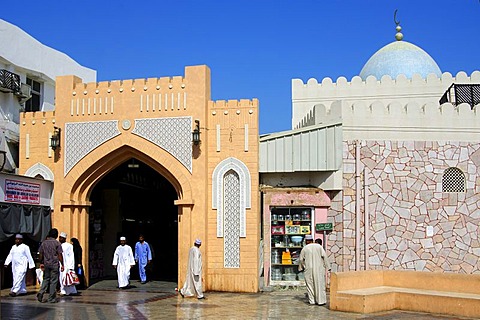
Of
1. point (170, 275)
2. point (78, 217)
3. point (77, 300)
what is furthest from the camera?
point (170, 275)

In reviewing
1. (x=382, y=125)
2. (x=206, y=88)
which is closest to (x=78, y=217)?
(x=206, y=88)

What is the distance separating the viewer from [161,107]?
50.5 ft

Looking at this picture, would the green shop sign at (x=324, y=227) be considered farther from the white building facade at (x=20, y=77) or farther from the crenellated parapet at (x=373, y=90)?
the white building facade at (x=20, y=77)

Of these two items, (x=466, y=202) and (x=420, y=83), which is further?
(x=420, y=83)

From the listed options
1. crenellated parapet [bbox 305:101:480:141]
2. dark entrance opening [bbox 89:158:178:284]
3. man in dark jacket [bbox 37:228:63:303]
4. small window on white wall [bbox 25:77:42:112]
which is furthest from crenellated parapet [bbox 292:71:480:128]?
man in dark jacket [bbox 37:228:63:303]

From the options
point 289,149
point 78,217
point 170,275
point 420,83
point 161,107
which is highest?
point 420,83

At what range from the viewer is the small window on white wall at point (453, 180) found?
49.1 feet

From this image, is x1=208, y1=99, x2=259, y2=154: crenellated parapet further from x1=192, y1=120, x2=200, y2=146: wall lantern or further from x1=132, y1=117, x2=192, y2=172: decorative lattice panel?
x1=132, y1=117, x2=192, y2=172: decorative lattice panel

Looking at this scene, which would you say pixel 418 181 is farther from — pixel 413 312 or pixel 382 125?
pixel 413 312

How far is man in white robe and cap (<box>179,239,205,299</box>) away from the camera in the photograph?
45.2 feet

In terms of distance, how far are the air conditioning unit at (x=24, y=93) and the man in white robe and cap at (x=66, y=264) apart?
22.1 feet

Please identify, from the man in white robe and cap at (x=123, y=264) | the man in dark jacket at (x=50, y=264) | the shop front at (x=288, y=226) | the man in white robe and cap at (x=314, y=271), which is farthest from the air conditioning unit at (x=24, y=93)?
the man in white robe and cap at (x=314, y=271)

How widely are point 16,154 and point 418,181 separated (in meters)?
11.2

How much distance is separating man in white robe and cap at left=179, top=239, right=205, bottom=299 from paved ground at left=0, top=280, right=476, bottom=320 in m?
0.21
